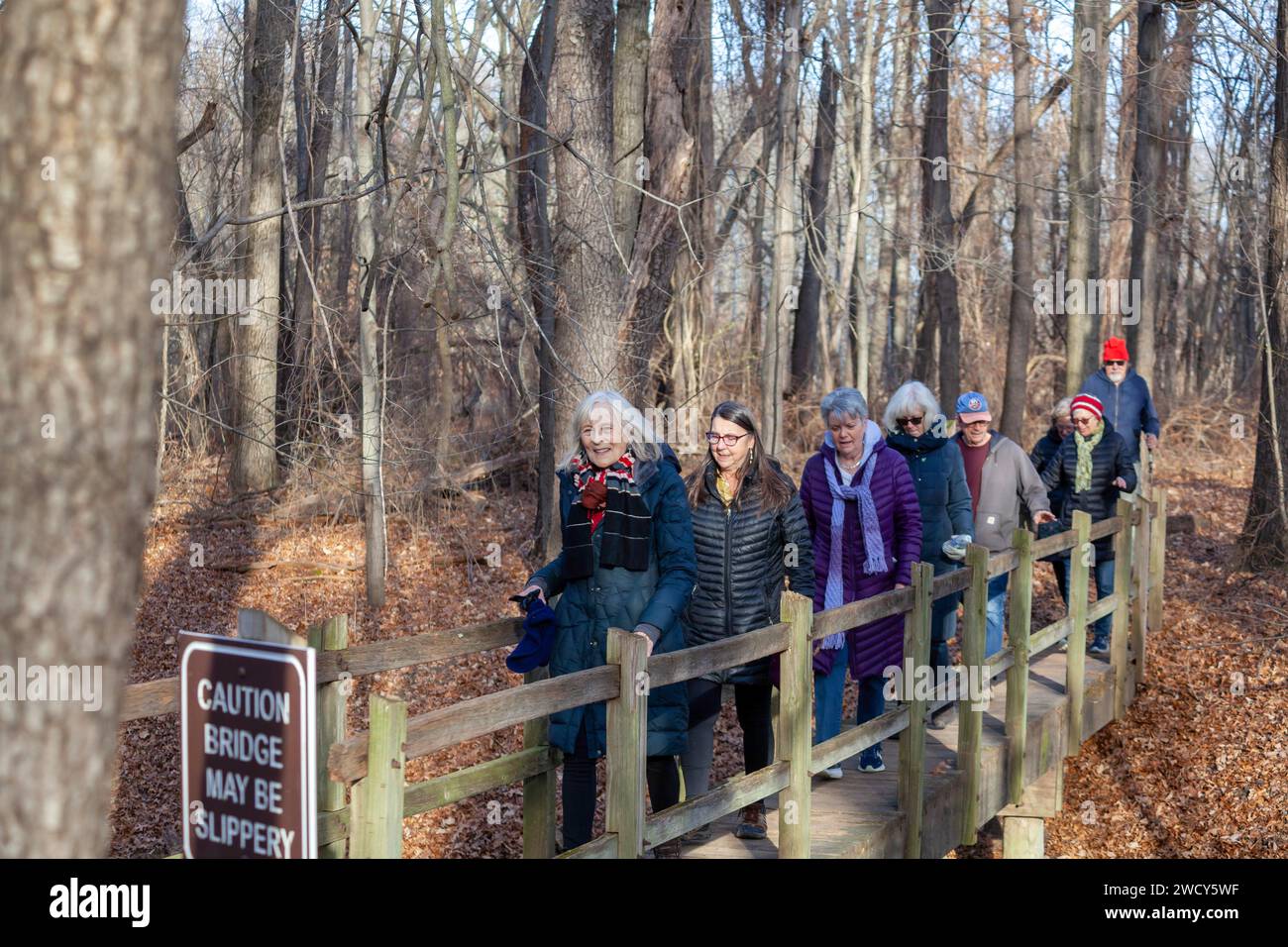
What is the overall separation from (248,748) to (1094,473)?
25.7 ft

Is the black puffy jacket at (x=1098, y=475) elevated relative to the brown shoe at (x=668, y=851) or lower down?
elevated

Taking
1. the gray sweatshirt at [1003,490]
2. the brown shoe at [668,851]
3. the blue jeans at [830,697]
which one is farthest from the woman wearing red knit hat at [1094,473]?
the brown shoe at [668,851]

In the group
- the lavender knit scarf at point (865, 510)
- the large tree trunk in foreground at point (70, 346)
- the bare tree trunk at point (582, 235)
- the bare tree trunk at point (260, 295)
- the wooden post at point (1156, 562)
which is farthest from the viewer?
the bare tree trunk at point (260, 295)

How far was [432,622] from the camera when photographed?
484 inches

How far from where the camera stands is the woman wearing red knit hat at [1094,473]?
9586 millimetres

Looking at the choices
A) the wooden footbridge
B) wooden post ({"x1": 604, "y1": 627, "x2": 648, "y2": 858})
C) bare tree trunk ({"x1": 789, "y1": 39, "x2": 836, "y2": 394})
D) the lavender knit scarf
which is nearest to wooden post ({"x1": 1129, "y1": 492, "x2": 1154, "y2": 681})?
the wooden footbridge

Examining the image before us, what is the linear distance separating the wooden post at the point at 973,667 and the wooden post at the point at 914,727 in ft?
2.38

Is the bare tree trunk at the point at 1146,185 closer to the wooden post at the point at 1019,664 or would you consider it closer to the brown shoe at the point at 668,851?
the wooden post at the point at 1019,664

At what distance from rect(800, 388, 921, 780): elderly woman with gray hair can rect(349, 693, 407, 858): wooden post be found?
326 cm

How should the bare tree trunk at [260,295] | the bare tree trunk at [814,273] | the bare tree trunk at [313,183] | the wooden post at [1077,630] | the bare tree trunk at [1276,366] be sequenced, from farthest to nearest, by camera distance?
the bare tree trunk at [814,273], the bare tree trunk at [260,295], the bare tree trunk at [1276,366], the bare tree trunk at [313,183], the wooden post at [1077,630]

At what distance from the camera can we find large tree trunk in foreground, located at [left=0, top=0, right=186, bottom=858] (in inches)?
90.0

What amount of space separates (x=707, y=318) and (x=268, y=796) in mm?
17124

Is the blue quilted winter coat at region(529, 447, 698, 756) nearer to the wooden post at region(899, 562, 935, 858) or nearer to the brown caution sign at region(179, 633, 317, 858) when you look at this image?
the wooden post at region(899, 562, 935, 858)
